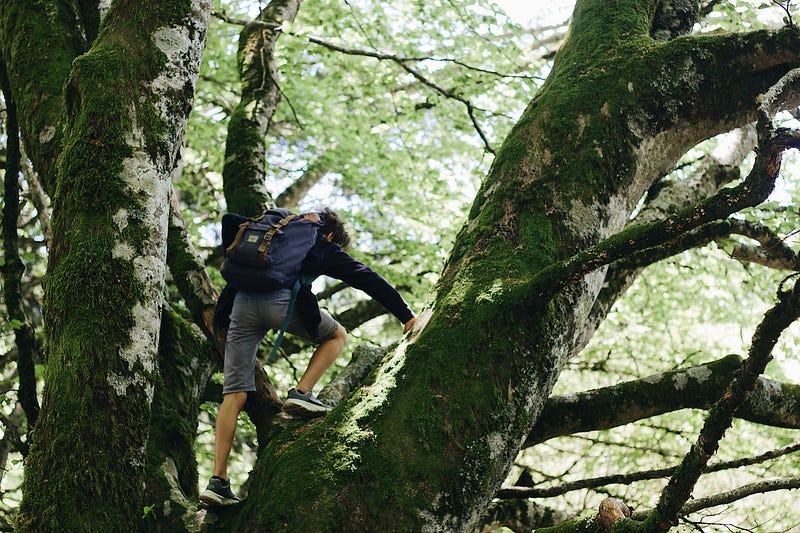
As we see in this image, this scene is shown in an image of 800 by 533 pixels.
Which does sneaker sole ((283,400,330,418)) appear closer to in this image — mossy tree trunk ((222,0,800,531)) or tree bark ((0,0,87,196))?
mossy tree trunk ((222,0,800,531))

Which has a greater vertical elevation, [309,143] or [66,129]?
[309,143]

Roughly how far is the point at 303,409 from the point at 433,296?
0.91 m

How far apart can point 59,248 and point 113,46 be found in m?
1.04

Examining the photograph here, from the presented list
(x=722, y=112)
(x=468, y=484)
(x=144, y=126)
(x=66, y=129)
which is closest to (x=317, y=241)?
(x=144, y=126)

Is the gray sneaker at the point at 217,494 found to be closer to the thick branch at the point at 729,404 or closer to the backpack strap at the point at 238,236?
the backpack strap at the point at 238,236

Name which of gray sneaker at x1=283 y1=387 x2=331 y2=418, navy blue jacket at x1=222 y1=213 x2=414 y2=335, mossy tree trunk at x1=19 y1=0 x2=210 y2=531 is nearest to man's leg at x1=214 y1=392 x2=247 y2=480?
gray sneaker at x1=283 y1=387 x2=331 y2=418

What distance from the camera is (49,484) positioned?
2582 millimetres

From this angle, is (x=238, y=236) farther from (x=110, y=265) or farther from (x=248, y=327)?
(x=110, y=265)

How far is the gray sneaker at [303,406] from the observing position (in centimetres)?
349

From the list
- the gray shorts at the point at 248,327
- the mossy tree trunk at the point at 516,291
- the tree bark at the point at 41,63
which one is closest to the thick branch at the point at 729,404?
the mossy tree trunk at the point at 516,291

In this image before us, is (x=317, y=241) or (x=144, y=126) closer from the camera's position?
(x=144, y=126)

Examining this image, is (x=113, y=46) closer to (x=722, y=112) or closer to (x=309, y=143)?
(x=722, y=112)

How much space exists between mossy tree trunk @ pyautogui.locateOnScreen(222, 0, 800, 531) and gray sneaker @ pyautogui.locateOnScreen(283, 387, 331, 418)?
9.4 inches

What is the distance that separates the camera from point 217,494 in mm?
3250
